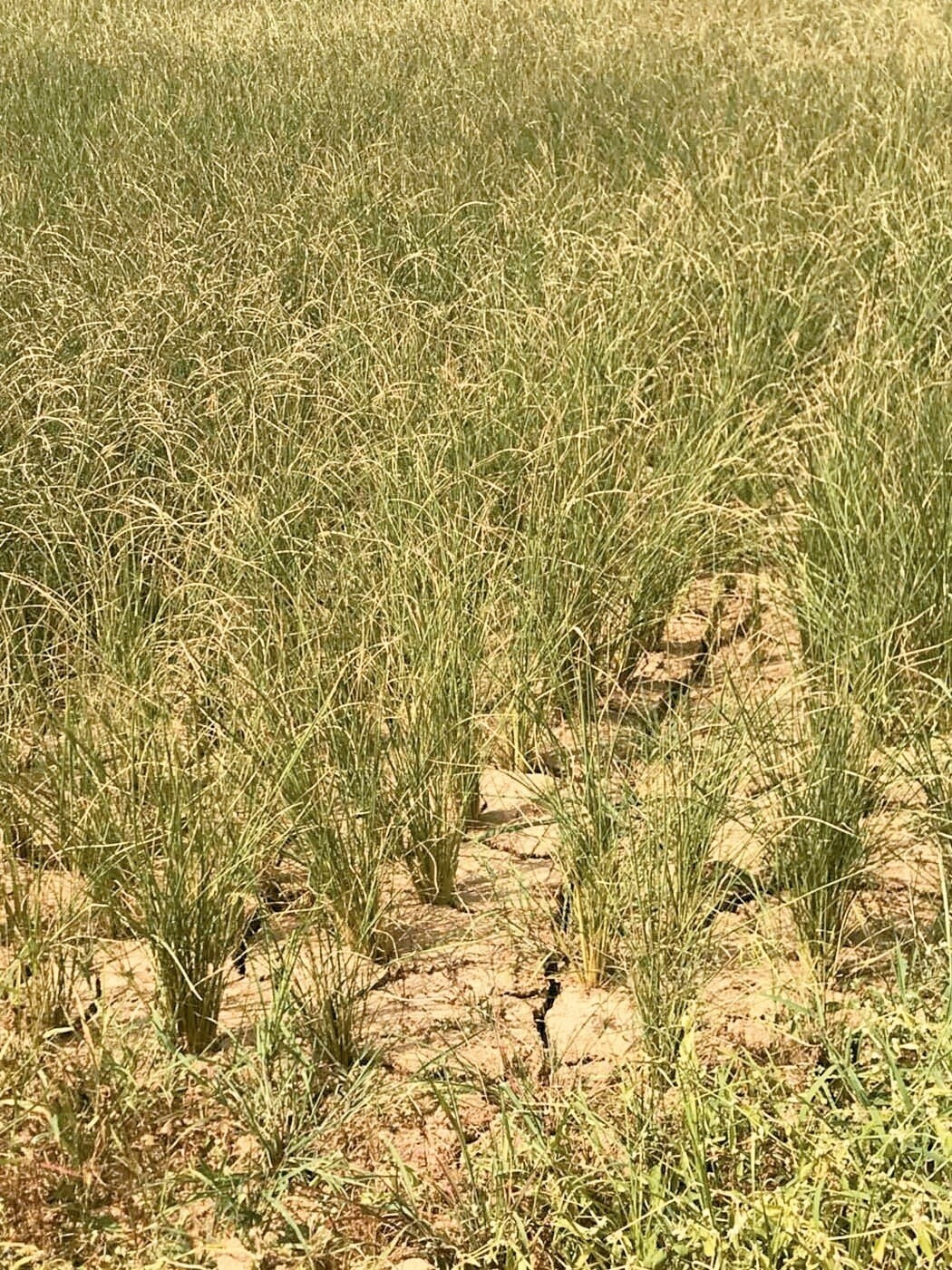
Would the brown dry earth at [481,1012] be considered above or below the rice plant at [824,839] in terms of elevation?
below

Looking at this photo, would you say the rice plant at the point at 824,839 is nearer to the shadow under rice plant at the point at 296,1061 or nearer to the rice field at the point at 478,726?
the rice field at the point at 478,726

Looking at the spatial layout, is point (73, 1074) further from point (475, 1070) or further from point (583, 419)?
point (583, 419)

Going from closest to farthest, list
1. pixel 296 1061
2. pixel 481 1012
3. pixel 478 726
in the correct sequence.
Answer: pixel 296 1061 < pixel 481 1012 < pixel 478 726

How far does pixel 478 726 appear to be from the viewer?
277cm

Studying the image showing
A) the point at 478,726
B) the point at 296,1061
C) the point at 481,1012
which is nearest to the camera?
the point at 296,1061

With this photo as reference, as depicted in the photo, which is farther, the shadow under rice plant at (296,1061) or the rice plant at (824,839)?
the rice plant at (824,839)

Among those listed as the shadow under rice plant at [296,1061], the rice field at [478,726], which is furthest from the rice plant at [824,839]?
the shadow under rice plant at [296,1061]

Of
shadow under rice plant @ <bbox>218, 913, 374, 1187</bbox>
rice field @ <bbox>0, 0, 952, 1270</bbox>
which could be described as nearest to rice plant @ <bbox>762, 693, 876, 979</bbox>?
rice field @ <bbox>0, 0, 952, 1270</bbox>

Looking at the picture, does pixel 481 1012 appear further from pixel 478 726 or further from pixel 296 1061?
pixel 478 726

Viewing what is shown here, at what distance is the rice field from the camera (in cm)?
182

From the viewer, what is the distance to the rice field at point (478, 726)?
1819mm

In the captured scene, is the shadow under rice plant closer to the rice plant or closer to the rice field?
the rice field

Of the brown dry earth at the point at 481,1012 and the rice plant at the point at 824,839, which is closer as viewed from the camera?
the brown dry earth at the point at 481,1012

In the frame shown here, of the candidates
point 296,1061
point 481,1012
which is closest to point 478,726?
point 481,1012
